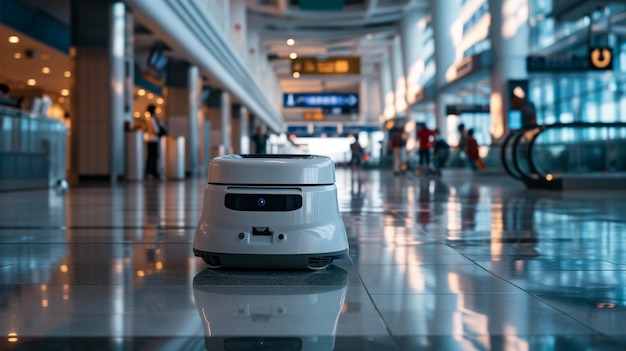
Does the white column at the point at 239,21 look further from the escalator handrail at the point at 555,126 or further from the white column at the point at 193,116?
the escalator handrail at the point at 555,126

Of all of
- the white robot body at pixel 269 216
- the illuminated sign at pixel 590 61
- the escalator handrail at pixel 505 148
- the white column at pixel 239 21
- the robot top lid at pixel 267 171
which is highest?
the white column at pixel 239 21

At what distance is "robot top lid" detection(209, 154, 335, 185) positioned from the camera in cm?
389

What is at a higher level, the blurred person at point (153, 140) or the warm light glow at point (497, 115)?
the warm light glow at point (497, 115)

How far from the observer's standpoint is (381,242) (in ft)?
18.2

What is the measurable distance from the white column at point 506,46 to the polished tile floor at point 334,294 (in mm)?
21293

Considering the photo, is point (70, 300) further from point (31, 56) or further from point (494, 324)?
point (31, 56)

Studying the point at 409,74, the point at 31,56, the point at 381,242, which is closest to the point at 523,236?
the point at 381,242

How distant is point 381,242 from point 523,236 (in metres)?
1.26

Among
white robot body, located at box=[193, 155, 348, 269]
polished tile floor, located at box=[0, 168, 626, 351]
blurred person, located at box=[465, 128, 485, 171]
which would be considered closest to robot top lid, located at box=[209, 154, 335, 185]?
white robot body, located at box=[193, 155, 348, 269]

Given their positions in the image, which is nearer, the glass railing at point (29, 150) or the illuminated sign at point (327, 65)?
the glass railing at point (29, 150)

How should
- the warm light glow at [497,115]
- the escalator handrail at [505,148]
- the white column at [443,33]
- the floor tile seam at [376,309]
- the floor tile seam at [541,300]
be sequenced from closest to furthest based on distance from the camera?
the floor tile seam at [376,309] < the floor tile seam at [541,300] < the escalator handrail at [505,148] < the warm light glow at [497,115] < the white column at [443,33]

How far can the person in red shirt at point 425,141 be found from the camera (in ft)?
79.1

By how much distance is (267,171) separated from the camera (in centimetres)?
389

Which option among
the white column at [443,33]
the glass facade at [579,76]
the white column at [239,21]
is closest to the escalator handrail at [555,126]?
the glass facade at [579,76]
